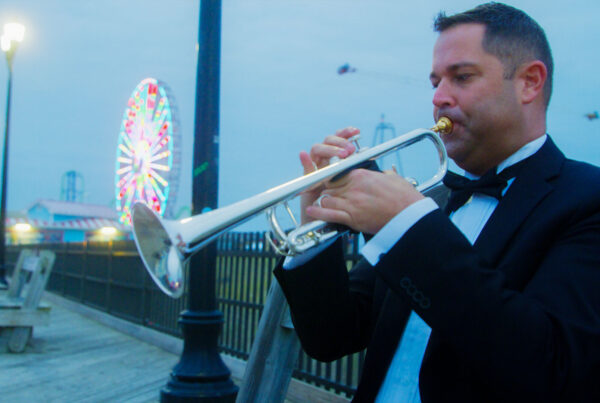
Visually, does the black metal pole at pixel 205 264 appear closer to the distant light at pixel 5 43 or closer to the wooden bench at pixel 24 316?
the wooden bench at pixel 24 316

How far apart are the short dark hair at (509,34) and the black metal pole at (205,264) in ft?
9.18

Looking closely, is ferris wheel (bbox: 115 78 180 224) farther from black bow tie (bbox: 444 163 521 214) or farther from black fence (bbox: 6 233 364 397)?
black bow tie (bbox: 444 163 521 214)

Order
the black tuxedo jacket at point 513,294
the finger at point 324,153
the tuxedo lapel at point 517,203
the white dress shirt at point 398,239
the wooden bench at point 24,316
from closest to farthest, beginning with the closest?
the black tuxedo jacket at point 513,294 < the white dress shirt at point 398,239 < the tuxedo lapel at point 517,203 < the finger at point 324,153 < the wooden bench at point 24,316

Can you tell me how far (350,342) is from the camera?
6.12ft

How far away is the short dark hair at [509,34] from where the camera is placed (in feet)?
5.59

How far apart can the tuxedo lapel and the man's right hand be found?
0.48m

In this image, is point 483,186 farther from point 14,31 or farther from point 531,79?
point 14,31

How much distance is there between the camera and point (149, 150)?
738cm

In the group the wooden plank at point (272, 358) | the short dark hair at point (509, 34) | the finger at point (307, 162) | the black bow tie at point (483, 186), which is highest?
the short dark hair at point (509, 34)

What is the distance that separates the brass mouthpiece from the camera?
1710 millimetres

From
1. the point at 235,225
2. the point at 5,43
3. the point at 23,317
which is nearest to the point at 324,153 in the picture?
the point at 235,225

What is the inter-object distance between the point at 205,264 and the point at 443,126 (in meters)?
3.05

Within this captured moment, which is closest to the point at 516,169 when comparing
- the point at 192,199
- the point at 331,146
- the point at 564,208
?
the point at 564,208

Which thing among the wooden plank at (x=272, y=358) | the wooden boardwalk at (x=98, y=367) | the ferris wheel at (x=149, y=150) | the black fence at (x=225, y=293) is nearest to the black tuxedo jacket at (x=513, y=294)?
the wooden plank at (x=272, y=358)
